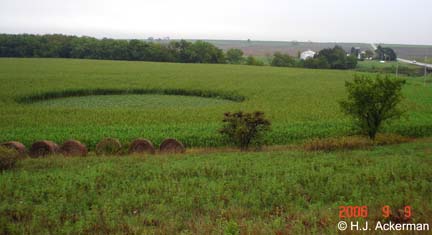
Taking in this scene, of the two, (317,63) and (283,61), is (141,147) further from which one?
(283,61)

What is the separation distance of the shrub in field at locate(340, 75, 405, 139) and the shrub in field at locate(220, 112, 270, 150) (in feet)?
11.0

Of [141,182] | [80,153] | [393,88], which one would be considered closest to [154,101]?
[80,153]

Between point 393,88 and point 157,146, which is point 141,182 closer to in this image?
point 157,146

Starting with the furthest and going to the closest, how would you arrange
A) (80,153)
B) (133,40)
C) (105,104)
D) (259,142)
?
(133,40), (105,104), (259,142), (80,153)

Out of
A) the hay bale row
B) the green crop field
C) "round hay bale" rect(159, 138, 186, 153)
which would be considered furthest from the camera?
the green crop field

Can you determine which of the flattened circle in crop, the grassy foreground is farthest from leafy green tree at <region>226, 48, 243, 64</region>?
the grassy foreground

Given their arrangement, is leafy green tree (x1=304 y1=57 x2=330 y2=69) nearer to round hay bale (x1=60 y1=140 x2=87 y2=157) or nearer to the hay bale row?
the hay bale row

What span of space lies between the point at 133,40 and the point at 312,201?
79.6 metres

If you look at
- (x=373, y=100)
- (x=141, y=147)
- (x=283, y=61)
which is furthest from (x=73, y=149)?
(x=283, y=61)

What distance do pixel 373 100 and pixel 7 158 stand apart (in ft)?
39.4

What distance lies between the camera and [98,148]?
1348 centimetres

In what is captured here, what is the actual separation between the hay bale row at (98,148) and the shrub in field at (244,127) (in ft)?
6.71

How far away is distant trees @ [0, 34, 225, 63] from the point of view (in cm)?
7881

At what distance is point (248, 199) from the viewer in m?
7.21
